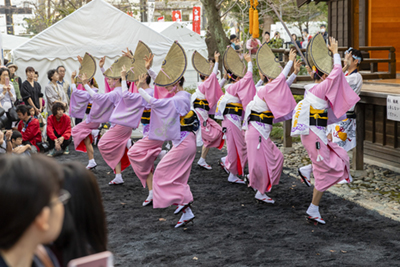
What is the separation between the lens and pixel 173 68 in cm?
502

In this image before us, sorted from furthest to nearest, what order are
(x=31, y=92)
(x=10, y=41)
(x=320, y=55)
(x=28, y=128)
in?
(x=10, y=41) → (x=31, y=92) → (x=28, y=128) → (x=320, y=55)

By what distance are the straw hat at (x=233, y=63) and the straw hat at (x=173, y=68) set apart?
188 cm

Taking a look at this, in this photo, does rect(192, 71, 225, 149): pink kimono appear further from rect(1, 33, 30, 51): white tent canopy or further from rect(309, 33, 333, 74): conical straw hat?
rect(1, 33, 30, 51): white tent canopy

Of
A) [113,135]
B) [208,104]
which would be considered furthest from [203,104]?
[113,135]

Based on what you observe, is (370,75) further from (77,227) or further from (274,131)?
(77,227)

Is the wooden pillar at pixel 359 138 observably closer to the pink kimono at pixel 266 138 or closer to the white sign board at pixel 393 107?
the white sign board at pixel 393 107

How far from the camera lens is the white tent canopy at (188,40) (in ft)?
52.6

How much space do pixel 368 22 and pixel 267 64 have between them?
5912mm

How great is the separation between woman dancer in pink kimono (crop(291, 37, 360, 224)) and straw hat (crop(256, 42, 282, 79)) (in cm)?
90

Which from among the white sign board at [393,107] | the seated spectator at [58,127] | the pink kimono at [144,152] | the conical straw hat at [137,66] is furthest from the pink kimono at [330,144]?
the seated spectator at [58,127]

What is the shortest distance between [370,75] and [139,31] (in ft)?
19.8

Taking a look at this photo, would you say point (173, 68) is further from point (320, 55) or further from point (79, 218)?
point (79, 218)

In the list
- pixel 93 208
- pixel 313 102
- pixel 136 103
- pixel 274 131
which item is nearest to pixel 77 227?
pixel 93 208

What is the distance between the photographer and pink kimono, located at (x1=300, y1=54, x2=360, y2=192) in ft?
15.3
